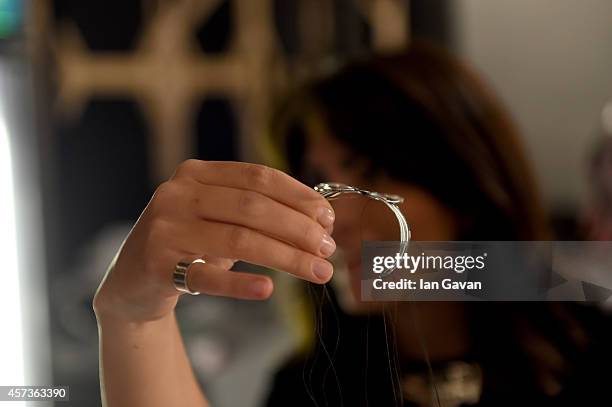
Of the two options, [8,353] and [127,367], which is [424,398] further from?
[8,353]

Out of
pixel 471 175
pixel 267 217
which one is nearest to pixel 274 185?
pixel 267 217

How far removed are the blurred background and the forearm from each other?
0.23 ft

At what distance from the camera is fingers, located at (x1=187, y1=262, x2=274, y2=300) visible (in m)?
0.56

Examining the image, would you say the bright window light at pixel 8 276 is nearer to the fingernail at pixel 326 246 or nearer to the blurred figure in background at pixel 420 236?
the blurred figure in background at pixel 420 236

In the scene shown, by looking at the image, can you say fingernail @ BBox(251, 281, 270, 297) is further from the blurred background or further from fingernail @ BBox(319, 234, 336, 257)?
the blurred background

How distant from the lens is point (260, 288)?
1.82 feet

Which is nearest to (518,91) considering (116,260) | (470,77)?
(470,77)

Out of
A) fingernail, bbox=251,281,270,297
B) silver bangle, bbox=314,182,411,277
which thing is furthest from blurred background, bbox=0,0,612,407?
fingernail, bbox=251,281,270,297

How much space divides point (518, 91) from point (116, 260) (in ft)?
1.54

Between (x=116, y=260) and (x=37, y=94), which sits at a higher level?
(x=37, y=94)

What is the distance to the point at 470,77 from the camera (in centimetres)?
77

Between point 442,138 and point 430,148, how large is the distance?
0.06ft

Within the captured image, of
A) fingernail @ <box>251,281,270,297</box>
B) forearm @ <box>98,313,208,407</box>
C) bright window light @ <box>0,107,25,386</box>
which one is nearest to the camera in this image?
fingernail @ <box>251,281,270,297</box>

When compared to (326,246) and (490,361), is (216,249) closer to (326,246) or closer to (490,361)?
(326,246)
